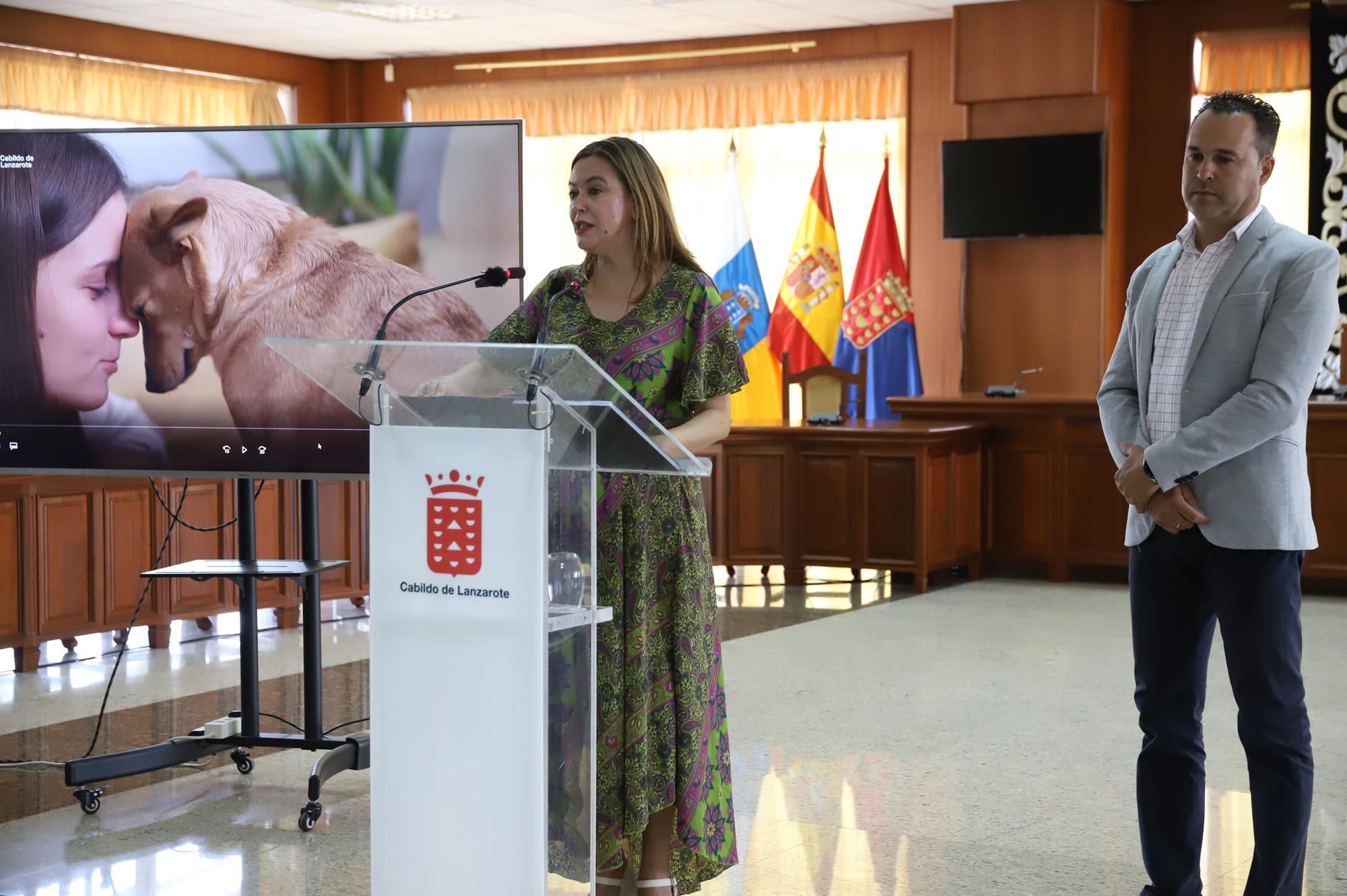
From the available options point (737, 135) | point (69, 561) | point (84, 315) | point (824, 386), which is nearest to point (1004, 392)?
point (824, 386)

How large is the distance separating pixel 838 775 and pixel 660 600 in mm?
1706

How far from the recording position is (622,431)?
97.2 inches

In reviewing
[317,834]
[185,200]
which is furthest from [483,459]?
[185,200]

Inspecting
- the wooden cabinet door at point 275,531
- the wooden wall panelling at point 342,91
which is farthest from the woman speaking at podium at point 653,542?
the wooden wall panelling at point 342,91

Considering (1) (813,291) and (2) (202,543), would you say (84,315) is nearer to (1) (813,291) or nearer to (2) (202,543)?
(2) (202,543)

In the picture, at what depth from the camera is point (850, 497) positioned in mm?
8594

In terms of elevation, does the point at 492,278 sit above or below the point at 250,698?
above

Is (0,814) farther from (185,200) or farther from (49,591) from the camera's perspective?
(49,591)

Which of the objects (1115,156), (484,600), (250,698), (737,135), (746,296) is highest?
(737,135)

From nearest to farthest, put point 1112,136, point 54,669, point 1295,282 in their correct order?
1. point 1295,282
2. point 54,669
3. point 1112,136

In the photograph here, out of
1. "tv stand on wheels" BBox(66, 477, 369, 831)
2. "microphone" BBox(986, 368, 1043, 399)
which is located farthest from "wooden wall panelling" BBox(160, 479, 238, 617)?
"microphone" BBox(986, 368, 1043, 399)

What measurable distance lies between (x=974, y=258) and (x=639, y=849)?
786 centimetres

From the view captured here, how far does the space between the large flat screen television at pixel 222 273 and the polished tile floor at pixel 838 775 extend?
0.97m

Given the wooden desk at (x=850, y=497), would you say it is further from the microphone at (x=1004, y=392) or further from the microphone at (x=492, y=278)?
the microphone at (x=492, y=278)
